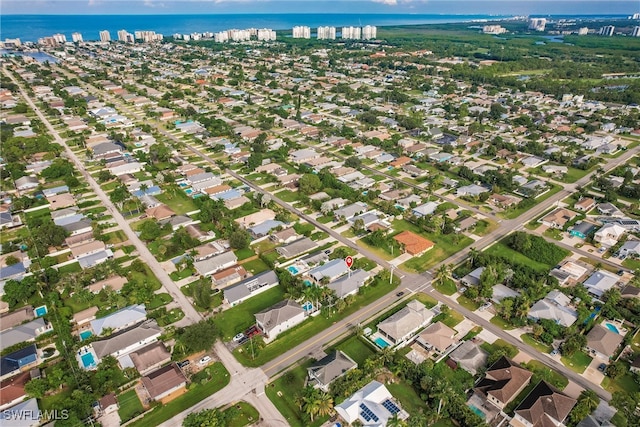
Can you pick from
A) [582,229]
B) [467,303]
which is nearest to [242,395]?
[467,303]

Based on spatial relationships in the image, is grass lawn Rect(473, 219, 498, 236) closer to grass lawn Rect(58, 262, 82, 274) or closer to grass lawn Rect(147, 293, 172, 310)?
grass lawn Rect(147, 293, 172, 310)

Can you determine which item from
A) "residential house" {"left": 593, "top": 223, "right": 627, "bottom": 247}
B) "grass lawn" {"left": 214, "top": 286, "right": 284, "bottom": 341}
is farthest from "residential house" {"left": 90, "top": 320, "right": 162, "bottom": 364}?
"residential house" {"left": 593, "top": 223, "right": 627, "bottom": 247}

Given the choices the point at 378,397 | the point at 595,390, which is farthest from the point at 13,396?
the point at 595,390

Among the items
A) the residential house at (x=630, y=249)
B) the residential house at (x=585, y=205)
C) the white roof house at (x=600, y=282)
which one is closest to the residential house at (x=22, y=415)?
the white roof house at (x=600, y=282)

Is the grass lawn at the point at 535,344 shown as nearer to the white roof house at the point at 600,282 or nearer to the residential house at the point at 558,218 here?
the white roof house at the point at 600,282

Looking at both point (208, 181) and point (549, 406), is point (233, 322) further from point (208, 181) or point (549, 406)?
point (208, 181)
